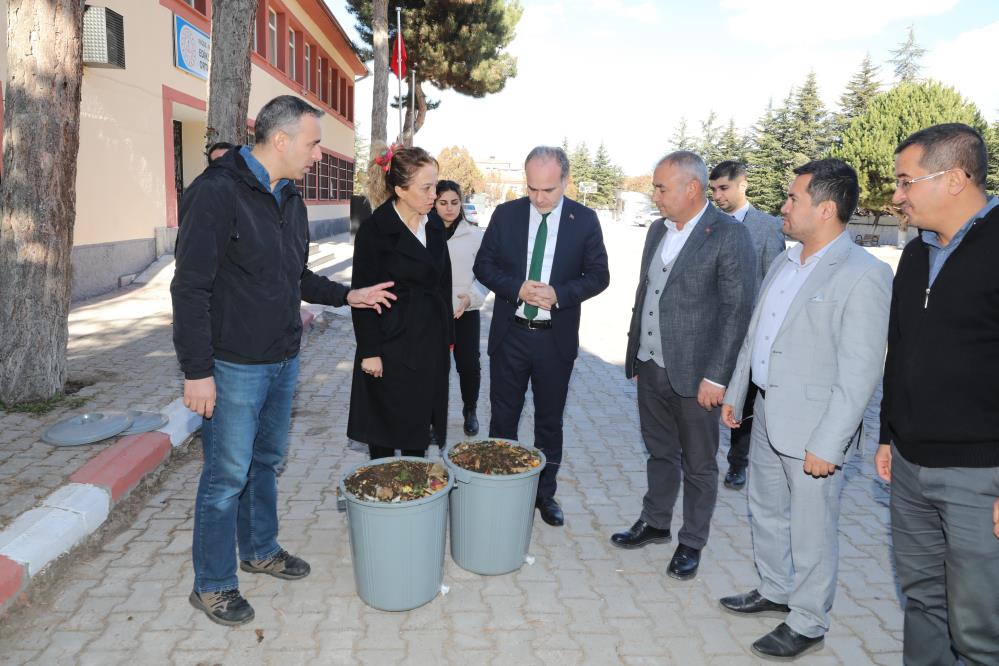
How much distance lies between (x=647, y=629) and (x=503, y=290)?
1.98 meters

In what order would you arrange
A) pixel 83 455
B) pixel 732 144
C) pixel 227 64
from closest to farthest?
pixel 83 455 < pixel 227 64 < pixel 732 144

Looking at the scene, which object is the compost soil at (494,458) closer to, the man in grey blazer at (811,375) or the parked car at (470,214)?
the man in grey blazer at (811,375)

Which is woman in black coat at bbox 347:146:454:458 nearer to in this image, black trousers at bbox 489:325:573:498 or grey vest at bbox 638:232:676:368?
black trousers at bbox 489:325:573:498

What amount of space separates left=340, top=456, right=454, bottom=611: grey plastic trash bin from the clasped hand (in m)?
1.17

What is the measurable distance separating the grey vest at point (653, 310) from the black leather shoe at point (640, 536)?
3.40ft

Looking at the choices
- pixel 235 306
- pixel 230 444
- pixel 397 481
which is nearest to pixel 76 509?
pixel 230 444

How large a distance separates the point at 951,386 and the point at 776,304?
879 mm

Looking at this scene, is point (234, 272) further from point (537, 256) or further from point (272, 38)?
point (272, 38)

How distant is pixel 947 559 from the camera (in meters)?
2.45

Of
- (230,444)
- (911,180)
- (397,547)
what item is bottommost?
(397,547)

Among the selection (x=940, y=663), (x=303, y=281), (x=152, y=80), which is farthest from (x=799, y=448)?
(x=152, y=80)

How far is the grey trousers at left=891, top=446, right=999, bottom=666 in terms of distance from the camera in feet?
7.69

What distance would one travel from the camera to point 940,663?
2.63 m

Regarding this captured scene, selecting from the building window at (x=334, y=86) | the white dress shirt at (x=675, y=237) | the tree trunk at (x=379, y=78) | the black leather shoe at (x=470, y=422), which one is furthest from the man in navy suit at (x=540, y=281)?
the building window at (x=334, y=86)
